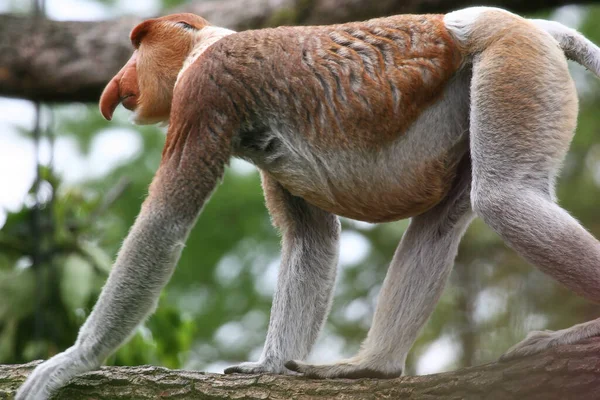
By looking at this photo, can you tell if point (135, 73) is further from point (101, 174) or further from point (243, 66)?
point (101, 174)

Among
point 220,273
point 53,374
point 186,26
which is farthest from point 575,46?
point 220,273

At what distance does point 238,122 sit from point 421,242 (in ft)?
3.85

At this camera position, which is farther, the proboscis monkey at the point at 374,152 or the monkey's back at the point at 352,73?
the monkey's back at the point at 352,73

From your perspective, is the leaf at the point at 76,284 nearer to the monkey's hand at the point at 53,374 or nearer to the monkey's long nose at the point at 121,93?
the monkey's long nose at the point at 121,93

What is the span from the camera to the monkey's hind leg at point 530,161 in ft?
12.0

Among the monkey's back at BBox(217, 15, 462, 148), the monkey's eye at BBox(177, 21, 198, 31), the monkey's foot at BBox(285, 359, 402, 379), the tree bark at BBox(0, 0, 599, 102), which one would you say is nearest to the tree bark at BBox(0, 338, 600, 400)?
the monkey's foot at BBox(285, 359, 402, 379)

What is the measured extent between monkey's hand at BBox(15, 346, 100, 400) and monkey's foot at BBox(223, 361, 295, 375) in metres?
0.72

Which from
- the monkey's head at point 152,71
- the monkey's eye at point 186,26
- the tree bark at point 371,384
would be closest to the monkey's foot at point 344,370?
the tree bark at point 371,384

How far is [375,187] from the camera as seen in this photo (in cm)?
428

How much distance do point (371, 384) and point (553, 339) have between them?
866mm

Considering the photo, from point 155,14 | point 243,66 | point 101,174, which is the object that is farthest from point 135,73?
point 101,174

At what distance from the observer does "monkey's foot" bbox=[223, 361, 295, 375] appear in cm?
432

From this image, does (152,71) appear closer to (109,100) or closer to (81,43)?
(109,100)

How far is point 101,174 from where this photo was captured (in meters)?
10.6
